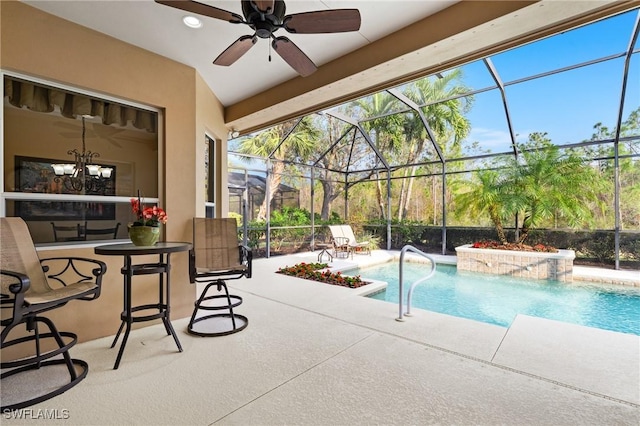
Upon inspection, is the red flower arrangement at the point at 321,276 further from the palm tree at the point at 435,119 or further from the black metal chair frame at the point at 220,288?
the palm tree at the point at 435,119

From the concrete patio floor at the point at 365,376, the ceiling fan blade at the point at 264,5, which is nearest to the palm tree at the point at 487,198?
the concrete patio floor at the point at 365,376

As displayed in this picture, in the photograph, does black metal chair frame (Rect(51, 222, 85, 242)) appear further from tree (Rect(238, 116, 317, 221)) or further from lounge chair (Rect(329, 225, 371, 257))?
lounge chair (Rect(329, 225, 371, 257))

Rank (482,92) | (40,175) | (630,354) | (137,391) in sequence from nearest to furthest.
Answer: (137,391), (630,354), (40,175), (482,92)

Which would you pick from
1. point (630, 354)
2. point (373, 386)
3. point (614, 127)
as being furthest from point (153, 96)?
point (614, 127)

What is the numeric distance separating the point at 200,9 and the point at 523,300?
585 cm

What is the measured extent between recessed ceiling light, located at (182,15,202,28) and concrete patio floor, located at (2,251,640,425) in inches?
113

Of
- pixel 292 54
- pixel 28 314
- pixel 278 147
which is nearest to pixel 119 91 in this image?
pixel 292 54

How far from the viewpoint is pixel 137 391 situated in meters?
1.99

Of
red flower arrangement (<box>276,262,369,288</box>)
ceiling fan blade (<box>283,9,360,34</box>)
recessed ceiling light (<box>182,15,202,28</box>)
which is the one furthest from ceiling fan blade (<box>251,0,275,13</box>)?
red flower arrangement (<box>276,262,369,288</box>)

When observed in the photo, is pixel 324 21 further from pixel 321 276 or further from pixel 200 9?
pixel 321 276

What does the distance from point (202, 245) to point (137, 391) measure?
1.58 meters

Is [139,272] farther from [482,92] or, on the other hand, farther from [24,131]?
[482,92]

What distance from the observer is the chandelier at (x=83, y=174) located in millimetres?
2781

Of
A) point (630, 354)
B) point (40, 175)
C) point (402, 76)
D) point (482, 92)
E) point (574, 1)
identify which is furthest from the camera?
point (482, 92)
